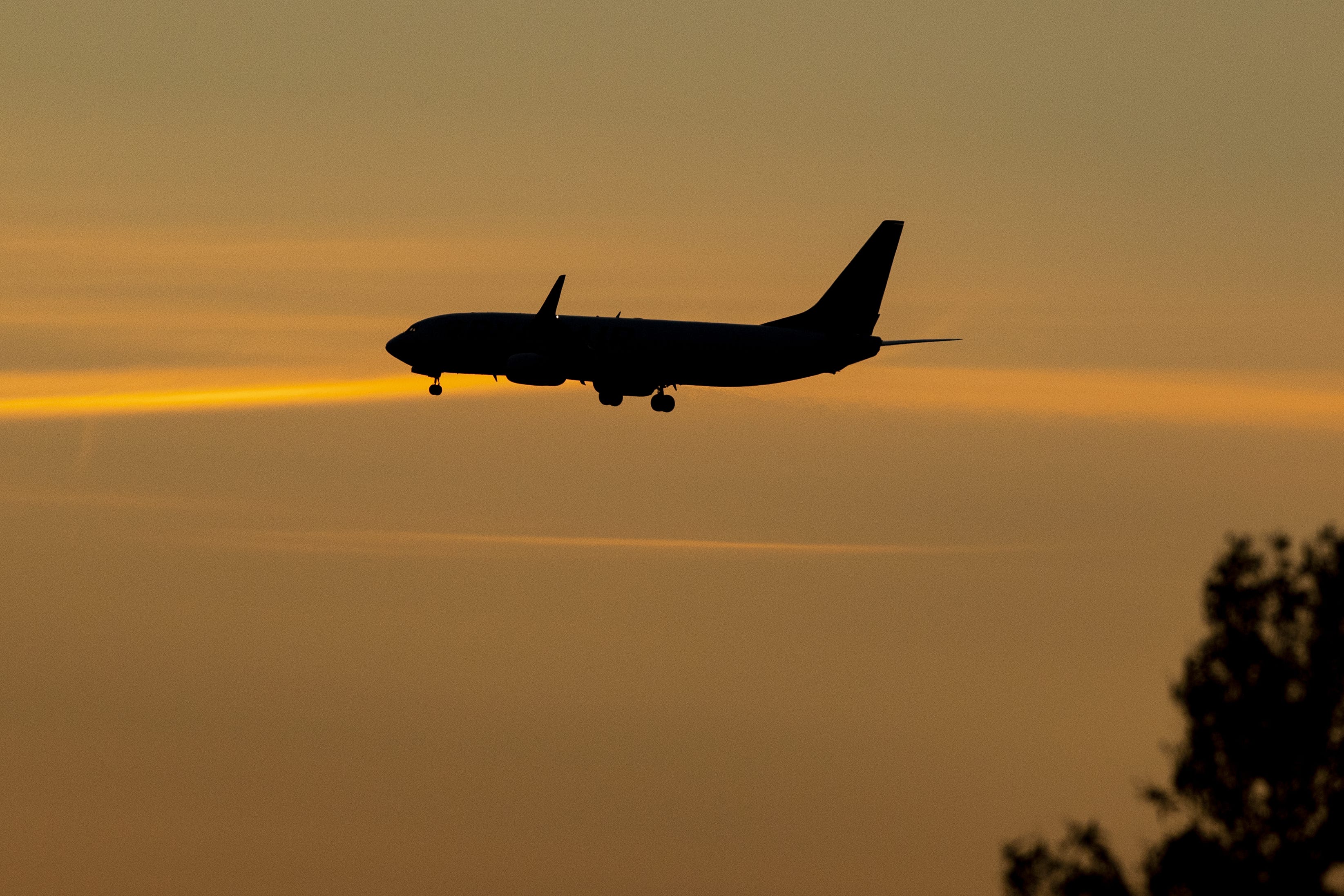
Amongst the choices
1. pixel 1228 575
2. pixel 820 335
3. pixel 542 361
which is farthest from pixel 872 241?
pixel 1228 575

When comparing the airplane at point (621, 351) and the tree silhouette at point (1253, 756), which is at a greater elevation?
the airplane at point (621, 351)

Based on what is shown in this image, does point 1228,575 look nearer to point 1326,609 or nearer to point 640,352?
point 1326,609

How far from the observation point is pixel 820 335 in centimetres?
16088

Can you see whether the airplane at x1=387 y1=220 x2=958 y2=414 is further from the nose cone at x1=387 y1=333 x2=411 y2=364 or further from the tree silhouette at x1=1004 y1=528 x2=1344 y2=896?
the tree silhouette at x1=1004 y1=528 x2=1344 y2=896

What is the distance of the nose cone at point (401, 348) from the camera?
16288 cm

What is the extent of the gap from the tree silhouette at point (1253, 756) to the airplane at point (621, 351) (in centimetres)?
5645

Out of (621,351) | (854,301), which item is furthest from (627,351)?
(854,301)

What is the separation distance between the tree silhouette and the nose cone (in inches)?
2787

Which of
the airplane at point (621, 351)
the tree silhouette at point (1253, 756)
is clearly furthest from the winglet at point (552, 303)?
the tree silhouette at point (1253, 756)

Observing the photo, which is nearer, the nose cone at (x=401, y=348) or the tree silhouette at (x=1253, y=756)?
the tree silhouette at (x=1253, y=756)

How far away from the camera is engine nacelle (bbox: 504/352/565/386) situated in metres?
156

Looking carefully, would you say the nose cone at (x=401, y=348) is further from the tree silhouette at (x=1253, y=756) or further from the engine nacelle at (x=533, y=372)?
the tree silhouette at (x=1253, y=756)

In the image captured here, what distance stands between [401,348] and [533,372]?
37.3 ft

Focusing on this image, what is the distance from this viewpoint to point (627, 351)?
516 ft
